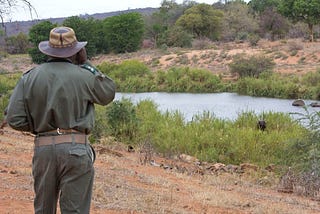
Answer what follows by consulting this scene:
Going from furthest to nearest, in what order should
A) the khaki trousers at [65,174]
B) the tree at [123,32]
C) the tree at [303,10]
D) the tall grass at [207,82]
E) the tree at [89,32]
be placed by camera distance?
the tree at [123,32], the tree at [89,32], the tree at [303,10], the tall grass at [207,82], the khaki trousers at [65,174]

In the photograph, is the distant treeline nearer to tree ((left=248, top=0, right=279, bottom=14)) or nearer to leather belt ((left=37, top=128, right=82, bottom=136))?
tree ((left=248, top=0, right=279, bottom=14))

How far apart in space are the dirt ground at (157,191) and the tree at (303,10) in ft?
123

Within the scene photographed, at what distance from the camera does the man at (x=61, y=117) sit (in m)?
3.65

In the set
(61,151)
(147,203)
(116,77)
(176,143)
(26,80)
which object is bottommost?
(116,77)

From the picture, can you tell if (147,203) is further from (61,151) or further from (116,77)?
(116,77)

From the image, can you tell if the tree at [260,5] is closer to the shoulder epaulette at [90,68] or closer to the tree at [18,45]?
the tree at [18,45]

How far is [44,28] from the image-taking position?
3759cm

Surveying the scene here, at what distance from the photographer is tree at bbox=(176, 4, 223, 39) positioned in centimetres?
5934

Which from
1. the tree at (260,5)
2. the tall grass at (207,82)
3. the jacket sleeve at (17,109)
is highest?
the jacket sleeve at (17,109)

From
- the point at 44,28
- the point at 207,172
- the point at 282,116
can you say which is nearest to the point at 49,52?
the point at 207,172

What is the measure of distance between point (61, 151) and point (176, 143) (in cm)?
1051

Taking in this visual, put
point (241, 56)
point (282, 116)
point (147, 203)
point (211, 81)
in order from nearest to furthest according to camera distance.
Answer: point (147, 203), point (282, 116), point (211, 81), point (241, 56)

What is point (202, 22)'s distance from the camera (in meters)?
59.7

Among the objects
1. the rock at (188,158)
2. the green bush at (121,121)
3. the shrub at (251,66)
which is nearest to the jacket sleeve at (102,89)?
the rock at (188,158)
